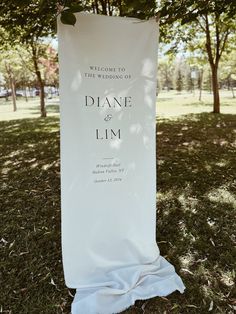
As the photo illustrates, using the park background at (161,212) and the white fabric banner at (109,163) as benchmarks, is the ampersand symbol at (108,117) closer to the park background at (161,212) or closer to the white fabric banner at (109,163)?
the white fabric banner at (109,163)

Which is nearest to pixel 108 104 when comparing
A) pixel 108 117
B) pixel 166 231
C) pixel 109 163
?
pixel 108 117

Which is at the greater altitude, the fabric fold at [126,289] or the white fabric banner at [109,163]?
the white fabric banner at [109,163]

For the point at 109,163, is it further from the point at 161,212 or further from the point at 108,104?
the point at 161,212

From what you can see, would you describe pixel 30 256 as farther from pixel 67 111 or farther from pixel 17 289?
pixel 67 111

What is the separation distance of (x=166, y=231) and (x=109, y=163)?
4.89ft

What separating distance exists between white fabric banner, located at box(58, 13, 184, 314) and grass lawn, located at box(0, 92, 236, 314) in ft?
0.71

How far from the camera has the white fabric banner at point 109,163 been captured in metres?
2.53

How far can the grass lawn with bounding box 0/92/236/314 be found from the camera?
106 inches

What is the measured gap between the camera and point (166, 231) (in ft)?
12.4

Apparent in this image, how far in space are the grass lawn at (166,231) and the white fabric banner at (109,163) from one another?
0.71 feet

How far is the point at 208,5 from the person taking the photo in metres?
4.50

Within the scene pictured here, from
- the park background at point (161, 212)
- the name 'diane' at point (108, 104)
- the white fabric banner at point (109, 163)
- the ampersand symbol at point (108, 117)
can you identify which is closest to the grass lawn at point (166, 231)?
the park background at point (161, 212)

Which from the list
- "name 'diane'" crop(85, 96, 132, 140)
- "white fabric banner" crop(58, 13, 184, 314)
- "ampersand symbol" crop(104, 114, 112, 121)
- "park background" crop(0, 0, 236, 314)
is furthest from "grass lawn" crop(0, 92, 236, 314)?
"ampersand symbol" crop(104, 114, 112, 121)

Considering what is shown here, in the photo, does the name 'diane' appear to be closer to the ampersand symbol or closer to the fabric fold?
the ampersand symbol
